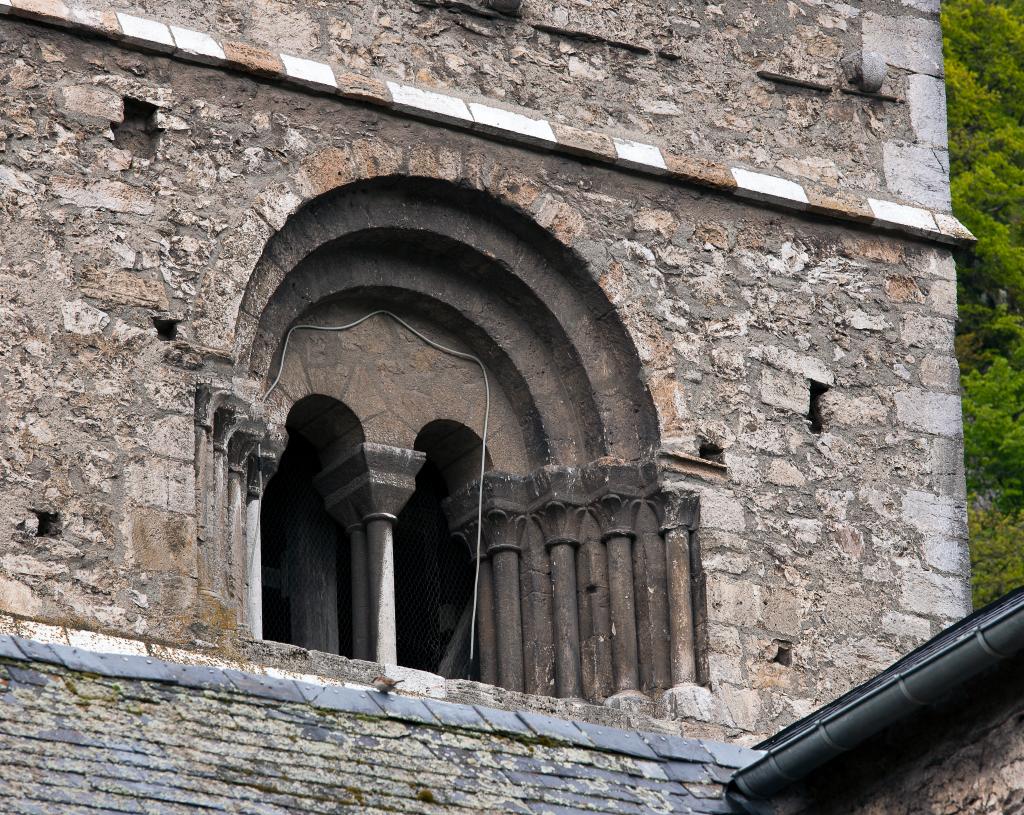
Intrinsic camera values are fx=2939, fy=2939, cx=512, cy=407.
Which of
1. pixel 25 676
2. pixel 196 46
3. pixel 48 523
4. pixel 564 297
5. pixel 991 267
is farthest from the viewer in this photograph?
pixel 991 267

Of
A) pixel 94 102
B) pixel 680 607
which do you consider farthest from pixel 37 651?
pixel 680 607

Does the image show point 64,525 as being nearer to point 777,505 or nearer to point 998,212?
point 777,505

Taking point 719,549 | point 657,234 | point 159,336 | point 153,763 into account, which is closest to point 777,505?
point 719,549

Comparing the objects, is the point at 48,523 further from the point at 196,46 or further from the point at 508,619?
the point at 508,619

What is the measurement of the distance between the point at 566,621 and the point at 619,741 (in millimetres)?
4081

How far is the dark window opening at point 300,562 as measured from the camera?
45.4 feet

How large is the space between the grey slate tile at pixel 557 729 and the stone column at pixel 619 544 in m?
3.89

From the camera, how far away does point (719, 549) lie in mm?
13844

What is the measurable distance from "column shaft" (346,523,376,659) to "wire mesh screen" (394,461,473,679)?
342 millimetres

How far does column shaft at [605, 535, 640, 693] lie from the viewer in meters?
13.8

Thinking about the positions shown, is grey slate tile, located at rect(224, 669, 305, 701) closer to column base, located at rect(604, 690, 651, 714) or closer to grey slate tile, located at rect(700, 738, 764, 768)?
grey slate tile, located at rect(700, 738, 764, 768)

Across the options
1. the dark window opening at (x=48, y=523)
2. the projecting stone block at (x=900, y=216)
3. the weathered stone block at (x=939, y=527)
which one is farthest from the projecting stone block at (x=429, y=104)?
the weathered stone block at (x=939, y=527)

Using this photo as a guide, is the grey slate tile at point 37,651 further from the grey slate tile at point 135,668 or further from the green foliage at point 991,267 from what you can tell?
the green foliage at point 991,267

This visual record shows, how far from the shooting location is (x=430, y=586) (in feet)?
47.0
